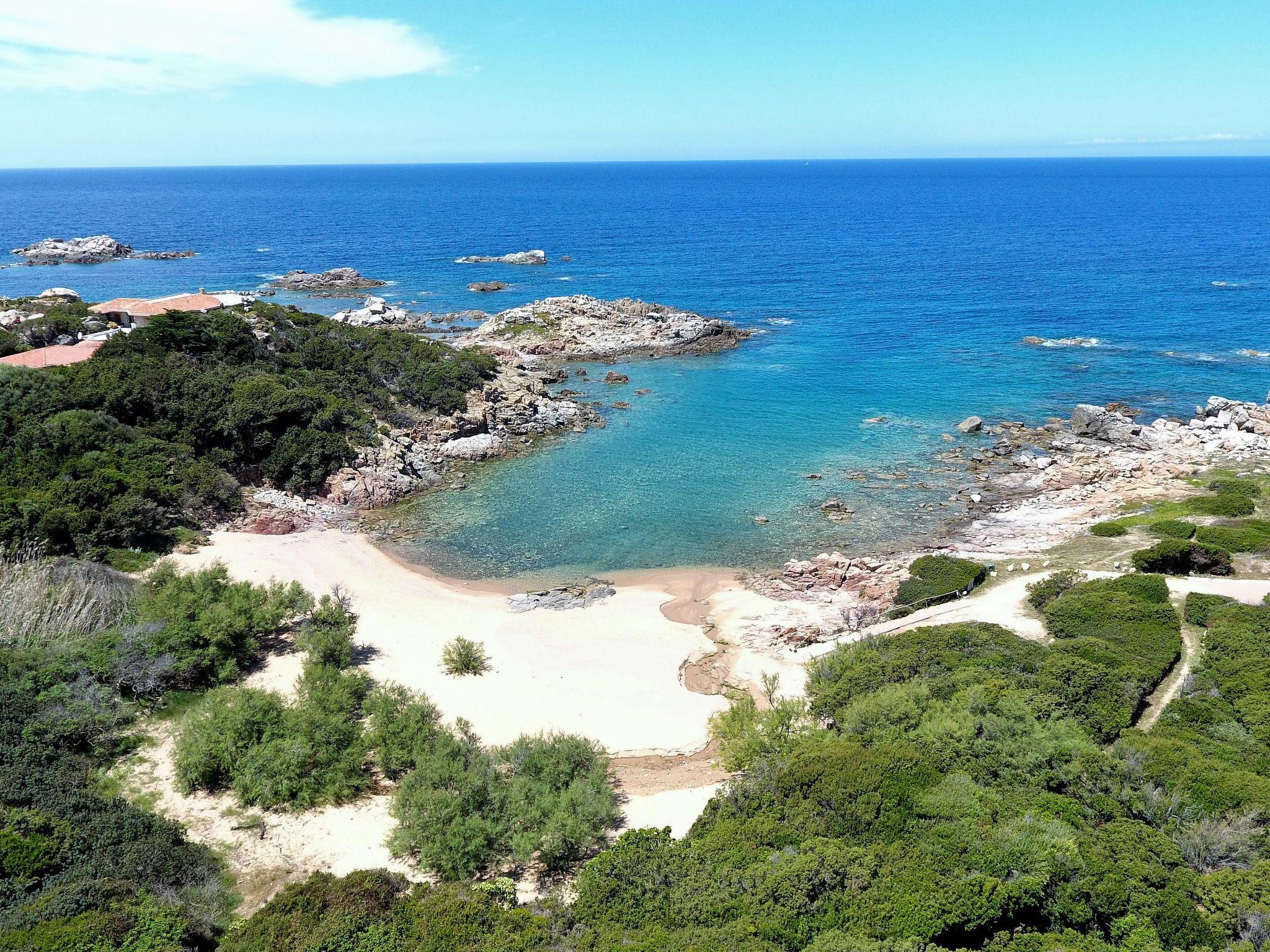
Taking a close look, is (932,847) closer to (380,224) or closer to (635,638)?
(635,638)

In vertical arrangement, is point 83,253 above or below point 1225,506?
above

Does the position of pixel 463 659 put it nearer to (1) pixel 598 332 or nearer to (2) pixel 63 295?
(1) pixel 598 332

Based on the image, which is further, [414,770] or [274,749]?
[414,770]

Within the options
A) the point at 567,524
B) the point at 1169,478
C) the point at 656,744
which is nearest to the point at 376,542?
the point at 567,524

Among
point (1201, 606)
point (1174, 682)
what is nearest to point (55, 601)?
point (1174, 682)

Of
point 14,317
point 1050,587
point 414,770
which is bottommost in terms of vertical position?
point 414,770

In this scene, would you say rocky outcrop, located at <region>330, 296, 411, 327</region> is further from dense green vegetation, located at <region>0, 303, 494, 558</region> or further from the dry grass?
the dry grass

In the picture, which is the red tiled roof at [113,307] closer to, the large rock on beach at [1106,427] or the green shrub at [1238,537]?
the large rock on beach at [1106,427]

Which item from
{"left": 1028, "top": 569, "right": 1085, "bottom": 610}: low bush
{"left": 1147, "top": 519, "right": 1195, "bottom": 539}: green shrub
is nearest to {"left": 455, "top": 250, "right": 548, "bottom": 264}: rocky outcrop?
{"left": 1147, "top": 519, "right": 1195, "bottom": 539}: green shrub
